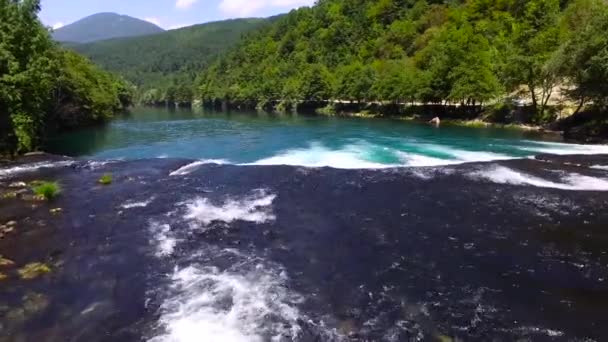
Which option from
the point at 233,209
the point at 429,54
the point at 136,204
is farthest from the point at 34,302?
the point at 429,54

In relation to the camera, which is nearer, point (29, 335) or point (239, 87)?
point (29, 335)

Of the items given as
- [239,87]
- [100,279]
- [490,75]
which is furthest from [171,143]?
[239,87]

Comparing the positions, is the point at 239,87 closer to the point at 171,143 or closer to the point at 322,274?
the point at 171,143

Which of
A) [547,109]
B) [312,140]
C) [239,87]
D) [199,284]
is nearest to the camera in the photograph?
[199,284]

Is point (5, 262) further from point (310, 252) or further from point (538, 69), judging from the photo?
point (538, 69)

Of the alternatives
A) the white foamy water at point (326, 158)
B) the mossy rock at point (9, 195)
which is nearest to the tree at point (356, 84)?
the white foamy water at point (326, 158)

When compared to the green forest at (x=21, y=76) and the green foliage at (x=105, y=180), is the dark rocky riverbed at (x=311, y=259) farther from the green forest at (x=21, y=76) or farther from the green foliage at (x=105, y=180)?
the green forest at (x=21, y=76)
